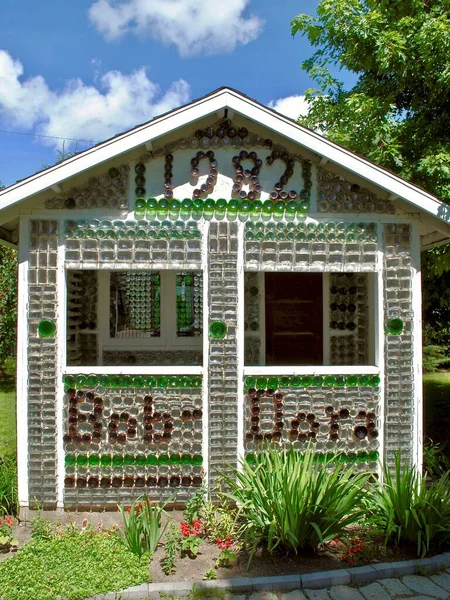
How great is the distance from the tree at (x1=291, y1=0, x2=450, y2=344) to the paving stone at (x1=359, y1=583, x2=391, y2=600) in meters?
4.85

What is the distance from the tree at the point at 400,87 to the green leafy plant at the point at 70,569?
229 inches

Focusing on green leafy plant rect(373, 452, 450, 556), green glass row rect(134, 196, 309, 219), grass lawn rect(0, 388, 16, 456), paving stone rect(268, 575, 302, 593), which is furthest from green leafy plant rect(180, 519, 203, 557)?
grass lawn rect(0, 388, 16, 456)

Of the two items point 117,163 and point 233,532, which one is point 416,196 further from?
point 233,532

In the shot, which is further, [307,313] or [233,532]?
[307,313]

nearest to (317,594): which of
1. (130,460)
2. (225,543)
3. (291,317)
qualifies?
(225,543)

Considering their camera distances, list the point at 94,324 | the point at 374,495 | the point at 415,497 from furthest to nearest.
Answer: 1. the point at 94,324
2. the point at 374,495
3. the point at 415,497

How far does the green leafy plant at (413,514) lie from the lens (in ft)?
15.3

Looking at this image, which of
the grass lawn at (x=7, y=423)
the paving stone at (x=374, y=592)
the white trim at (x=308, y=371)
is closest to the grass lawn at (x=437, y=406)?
the white trim at (x=308, y=371)

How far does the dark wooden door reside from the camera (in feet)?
26.1

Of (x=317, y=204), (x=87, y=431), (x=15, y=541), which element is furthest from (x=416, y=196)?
(x=15, y=541)

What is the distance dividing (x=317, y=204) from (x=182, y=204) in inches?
58.2

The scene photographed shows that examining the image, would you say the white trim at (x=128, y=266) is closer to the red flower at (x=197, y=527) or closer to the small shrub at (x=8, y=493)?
the small shrub at (x=8, y=493)

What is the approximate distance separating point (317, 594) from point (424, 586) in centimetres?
89

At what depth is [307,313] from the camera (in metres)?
7.97
